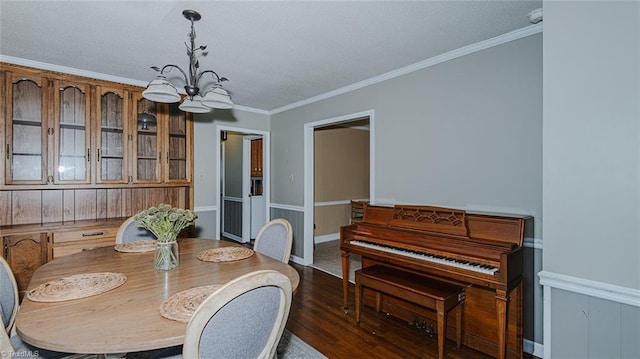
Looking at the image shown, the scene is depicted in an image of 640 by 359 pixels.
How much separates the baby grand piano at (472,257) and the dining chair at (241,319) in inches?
56.5

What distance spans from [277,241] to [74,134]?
2567 mm

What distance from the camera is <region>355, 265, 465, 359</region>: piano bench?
2092mm

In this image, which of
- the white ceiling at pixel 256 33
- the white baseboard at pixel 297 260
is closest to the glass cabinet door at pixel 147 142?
the white ceiling at pixel 256 33

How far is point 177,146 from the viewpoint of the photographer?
3777 mm

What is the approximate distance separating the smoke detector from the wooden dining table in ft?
7.34

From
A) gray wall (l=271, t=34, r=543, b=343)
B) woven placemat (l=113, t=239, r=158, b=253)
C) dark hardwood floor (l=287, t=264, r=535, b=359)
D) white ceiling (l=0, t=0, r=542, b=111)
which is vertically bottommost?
dark hardwood floor (l=287, t=264, r=535, b=359)

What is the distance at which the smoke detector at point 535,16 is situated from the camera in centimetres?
196

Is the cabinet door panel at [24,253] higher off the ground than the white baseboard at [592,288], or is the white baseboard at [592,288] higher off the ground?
the white baseboard at [592,288]

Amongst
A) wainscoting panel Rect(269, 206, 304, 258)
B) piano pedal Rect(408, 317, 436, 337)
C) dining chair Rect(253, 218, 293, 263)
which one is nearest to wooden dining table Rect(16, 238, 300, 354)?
dining chair Rect(253, 218, 293, 263)

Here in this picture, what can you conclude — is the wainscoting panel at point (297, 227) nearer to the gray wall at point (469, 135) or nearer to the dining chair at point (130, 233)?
the gray wall at point (469, 135)

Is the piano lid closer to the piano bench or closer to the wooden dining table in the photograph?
the piano bench

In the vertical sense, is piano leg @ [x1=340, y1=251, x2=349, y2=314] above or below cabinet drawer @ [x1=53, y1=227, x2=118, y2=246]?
below

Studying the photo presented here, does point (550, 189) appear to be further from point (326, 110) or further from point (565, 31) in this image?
point (326, 110)

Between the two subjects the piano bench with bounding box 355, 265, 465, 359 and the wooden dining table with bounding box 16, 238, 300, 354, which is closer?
the wooden dining table with bounding box 16, 238, 300, 354
